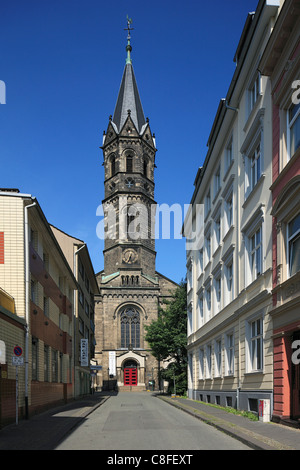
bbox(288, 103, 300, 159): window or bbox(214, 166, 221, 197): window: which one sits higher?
bbox(214, 166, 221, 197): window

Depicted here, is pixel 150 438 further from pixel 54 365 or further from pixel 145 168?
pixel 145 168

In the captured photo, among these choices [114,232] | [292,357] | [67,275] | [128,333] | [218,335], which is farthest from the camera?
[114,232]

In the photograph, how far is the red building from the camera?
1356 centimetres

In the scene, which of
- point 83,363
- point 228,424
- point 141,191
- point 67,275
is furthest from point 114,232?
point 228,424

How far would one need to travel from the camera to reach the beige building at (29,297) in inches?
731

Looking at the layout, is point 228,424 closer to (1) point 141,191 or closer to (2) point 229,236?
(2) point 229,236

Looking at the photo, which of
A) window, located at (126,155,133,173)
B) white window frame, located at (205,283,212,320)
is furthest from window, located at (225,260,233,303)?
window, located at (126,155,133,173)

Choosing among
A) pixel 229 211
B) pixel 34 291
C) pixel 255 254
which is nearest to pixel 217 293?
pixel 229 211

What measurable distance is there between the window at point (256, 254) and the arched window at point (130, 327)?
56.1m

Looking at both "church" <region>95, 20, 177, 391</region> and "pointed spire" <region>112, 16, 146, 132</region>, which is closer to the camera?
"church" <region>95, 20, 177, 391</region>

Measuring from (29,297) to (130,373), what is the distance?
53184 millimetres

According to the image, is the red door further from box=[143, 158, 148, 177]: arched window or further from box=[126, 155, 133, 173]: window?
box=[143, 158, 148, 177]: arched window

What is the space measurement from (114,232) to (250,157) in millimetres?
60401

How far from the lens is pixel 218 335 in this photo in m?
25.1
